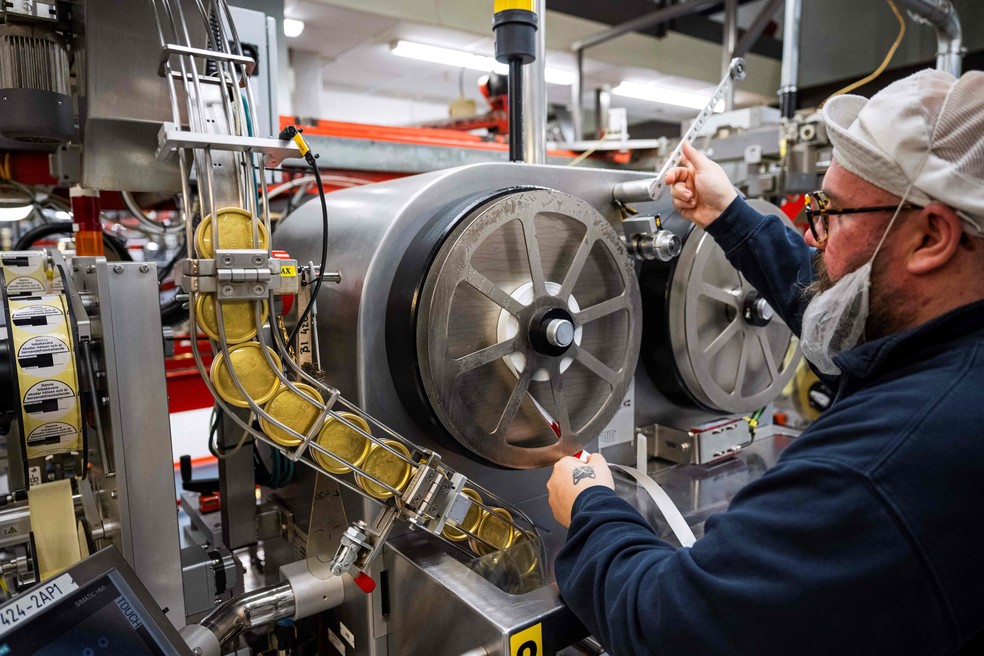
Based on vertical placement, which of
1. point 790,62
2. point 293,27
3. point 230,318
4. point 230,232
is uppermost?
point 293,27

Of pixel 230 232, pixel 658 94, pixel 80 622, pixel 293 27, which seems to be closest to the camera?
pixel 80 622

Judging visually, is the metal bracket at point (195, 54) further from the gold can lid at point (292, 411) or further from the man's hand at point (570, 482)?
the man's hand at point (570, 482)

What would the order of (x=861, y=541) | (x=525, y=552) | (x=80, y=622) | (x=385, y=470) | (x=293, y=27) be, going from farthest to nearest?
(x=293, y=27) < (x=525, y=552) < (x=385, y=470) < (x=80, y=622) < (x=861, y=541)

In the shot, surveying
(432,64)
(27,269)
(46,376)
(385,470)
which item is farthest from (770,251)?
(432,64)

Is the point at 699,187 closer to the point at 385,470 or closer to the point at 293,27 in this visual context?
the point at 385,470

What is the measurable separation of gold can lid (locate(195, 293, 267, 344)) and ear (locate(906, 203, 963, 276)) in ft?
2.35

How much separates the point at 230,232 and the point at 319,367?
24cm

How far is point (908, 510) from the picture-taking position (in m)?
0.55

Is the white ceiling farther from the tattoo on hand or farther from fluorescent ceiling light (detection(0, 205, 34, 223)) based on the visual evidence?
the tattoo on hand

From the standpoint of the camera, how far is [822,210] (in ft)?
2.45

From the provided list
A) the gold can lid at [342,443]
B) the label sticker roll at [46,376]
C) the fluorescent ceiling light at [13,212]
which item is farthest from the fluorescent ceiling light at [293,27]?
the gold can lid at [342,443]

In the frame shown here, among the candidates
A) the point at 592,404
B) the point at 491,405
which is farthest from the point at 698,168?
the point at 491,405

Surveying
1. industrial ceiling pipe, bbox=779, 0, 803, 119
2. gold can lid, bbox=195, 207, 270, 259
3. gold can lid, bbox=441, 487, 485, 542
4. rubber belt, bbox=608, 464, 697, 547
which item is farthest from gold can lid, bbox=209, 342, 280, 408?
industrial ceiling pipe, bbox=779, 0, 803, 119

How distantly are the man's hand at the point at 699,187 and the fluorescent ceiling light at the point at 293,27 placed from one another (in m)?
4.32
